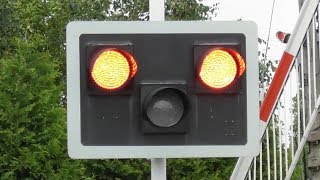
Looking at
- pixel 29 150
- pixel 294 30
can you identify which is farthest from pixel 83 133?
pixel 29 150

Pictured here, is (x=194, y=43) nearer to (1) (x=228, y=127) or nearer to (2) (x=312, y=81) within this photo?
(1) (x=228, y=127)

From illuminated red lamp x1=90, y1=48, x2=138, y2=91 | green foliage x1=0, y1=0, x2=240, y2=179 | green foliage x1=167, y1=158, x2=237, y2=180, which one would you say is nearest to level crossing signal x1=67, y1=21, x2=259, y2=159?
illuminated red lamp x1=90, y1=48, x2=138, y2=91

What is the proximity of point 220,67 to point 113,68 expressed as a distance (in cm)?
44

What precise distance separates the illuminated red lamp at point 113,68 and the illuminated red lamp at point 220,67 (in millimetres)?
303

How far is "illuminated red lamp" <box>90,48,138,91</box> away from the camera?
3619 mm

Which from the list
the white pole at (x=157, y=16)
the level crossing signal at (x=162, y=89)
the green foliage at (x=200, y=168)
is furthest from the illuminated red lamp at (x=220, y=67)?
the green foliage at (x=200, y=168)

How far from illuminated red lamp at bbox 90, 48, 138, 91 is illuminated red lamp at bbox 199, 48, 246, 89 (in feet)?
0.99

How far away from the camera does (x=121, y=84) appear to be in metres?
3.65

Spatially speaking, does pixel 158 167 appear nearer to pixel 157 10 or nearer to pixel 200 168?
pixel 157 10

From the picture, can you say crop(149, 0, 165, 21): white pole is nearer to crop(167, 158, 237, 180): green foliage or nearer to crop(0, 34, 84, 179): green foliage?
crop(0, 34, 84, 179): green foliage

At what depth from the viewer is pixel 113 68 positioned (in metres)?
3.62

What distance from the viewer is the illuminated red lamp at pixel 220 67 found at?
3660 mm

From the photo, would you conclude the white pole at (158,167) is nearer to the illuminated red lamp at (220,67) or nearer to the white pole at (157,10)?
the illuminated red lamp at (220,67)

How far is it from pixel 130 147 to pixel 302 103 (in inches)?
81.0
